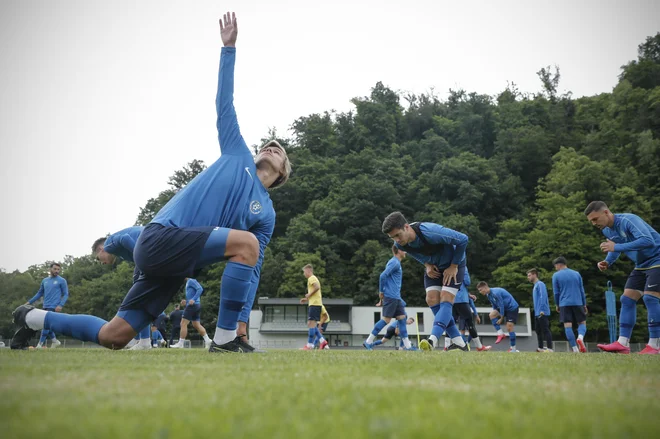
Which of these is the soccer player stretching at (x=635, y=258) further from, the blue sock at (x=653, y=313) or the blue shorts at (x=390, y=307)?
the blue shorts at (x=390, y=307)

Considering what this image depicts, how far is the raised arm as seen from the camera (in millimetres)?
5676

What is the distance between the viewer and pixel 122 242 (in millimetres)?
8062

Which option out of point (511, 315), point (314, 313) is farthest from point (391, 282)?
point (511, 315)

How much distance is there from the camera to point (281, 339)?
56.9m

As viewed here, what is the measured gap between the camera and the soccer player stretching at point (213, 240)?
→ 488 cm

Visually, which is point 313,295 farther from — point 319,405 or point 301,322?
point 301,322

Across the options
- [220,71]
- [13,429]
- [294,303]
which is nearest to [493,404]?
[13,429]

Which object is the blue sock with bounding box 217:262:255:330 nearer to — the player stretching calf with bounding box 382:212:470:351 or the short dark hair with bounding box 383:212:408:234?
the player stretching calf with bounding box 382:212:470:351

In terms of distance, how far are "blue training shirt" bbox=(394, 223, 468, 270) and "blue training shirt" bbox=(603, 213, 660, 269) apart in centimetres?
264

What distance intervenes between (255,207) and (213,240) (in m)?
0.98

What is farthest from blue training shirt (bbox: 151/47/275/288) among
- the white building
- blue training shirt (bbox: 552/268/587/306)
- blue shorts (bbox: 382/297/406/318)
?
the white building

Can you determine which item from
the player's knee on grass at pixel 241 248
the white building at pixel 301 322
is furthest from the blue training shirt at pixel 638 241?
the white building at pixel 301 322

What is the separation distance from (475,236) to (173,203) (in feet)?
186

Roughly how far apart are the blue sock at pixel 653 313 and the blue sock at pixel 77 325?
841 centimetres
